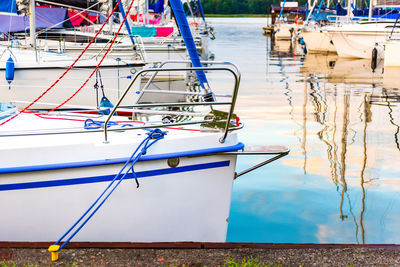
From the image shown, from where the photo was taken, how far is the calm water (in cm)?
640

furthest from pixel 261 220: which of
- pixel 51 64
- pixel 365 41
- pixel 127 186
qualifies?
pixel 365 41

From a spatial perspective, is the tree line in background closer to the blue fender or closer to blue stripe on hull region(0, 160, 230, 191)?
the blue fender

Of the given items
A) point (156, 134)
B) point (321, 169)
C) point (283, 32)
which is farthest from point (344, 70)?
point (283, 32)

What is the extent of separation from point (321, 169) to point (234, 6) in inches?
5495

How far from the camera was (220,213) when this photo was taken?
4973 mm

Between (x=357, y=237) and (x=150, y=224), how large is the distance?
2.46 metres

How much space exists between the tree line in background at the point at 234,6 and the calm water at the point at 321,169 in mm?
125747

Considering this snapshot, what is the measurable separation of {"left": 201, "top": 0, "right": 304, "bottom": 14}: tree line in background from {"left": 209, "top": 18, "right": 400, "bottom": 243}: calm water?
126 meters

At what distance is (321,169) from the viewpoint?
8516 mm

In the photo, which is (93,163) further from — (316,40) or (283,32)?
(283,32)

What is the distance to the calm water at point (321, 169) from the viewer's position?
6402 mm

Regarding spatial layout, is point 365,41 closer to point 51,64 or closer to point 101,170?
point 51,64

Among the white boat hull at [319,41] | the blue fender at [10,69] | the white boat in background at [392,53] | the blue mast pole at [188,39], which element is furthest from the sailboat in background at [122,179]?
the white boat hull at [319,41]

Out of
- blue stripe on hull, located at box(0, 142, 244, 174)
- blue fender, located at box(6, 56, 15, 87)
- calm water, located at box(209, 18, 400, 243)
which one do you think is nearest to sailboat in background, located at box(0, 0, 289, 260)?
blue stripe on hull, located at box(0, 142, 244, 174)
